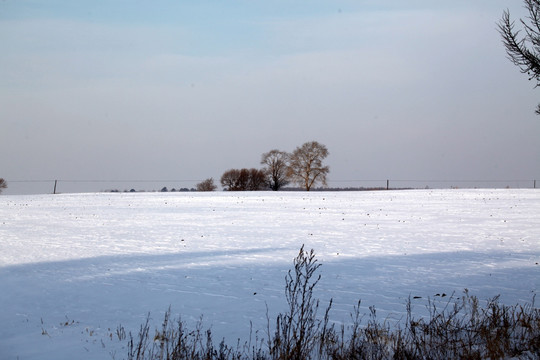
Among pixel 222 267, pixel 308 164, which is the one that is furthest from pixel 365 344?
pixel 308 164

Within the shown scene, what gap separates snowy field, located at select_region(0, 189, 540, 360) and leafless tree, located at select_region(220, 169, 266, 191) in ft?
231

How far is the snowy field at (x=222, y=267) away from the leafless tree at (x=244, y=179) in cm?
7036

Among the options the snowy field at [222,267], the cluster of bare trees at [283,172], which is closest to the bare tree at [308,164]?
the cluster of bare trees at [283,172]

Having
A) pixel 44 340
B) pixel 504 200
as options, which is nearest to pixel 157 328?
pixel 44 340

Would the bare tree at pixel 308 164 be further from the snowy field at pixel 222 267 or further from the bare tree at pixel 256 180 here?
the snowy field at pixel 222 267

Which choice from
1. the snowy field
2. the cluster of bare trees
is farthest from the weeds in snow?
the cluster of bare trees

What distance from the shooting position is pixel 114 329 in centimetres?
775

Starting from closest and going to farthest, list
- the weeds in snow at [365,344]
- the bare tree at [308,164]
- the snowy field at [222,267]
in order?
the weeds in snow at [365,344]
the snowy field at [222,267]
the bare tree at [308,164]

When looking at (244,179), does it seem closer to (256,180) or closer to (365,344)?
(256,180)

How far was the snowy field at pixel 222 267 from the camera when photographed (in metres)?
8.26

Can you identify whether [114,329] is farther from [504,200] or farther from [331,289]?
[504,200]

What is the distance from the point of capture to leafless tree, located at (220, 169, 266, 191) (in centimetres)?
9675

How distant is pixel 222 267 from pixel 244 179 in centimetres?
8656

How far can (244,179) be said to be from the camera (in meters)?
99.1
